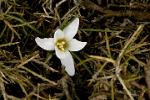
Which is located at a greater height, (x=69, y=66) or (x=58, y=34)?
(x=58, y=34)

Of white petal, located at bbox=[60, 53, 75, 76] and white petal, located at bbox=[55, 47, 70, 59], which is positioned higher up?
white petal, located at bbox=[55, 47, 70, 59]

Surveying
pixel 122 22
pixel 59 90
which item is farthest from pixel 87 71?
pixel 122 22

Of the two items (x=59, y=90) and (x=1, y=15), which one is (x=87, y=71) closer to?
(x=59, y=90)

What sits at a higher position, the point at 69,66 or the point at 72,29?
the point at 72,29

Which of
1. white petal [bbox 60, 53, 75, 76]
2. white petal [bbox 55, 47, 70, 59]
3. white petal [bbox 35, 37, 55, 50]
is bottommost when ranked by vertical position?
white petal [bbox 60, 53, 75, 76]

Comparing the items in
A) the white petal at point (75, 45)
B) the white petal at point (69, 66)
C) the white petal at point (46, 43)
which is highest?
the white petal at point (46, 43)
